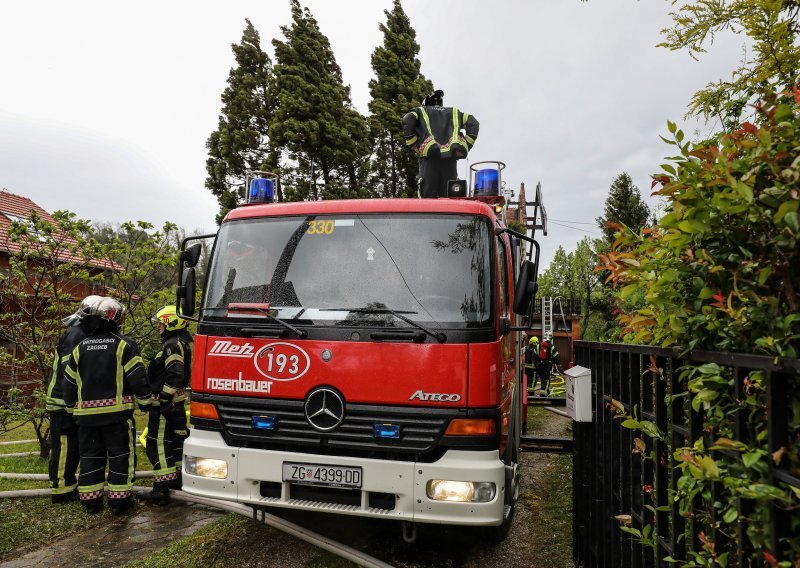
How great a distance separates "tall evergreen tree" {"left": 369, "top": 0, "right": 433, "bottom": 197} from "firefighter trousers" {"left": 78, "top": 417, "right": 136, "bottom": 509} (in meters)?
16.9

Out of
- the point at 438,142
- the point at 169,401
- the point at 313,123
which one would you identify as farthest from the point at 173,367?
the point at 313,123

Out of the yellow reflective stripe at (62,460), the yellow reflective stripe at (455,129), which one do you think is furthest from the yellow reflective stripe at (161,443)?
the yellow reflective stripe at (455,129)

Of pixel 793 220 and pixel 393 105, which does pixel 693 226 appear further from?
pixel 393 105

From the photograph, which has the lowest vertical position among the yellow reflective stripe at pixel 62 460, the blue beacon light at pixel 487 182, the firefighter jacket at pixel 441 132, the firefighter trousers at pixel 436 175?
the yellow reflective stripe at pixel 62 460

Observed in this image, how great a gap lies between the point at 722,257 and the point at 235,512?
14.8ft

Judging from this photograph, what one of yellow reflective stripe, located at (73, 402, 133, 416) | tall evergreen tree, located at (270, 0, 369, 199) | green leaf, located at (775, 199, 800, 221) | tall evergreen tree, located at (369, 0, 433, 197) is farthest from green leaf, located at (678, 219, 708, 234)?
tall evergreen tree, located at (369, 0, 433, 197)

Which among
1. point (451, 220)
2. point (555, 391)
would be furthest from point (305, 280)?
point (555, 391)

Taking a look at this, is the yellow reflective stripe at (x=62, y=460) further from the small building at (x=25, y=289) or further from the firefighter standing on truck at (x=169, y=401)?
the small building at (x=25, y=289)

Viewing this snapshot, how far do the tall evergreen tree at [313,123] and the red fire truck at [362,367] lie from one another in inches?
586

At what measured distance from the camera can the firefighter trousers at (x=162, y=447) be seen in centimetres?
535

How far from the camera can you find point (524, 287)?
12.7 ft

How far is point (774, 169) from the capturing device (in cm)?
135

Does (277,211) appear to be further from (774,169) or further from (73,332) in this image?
(774,169)

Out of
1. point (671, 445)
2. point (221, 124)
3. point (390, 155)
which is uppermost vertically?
point (221, 124)
